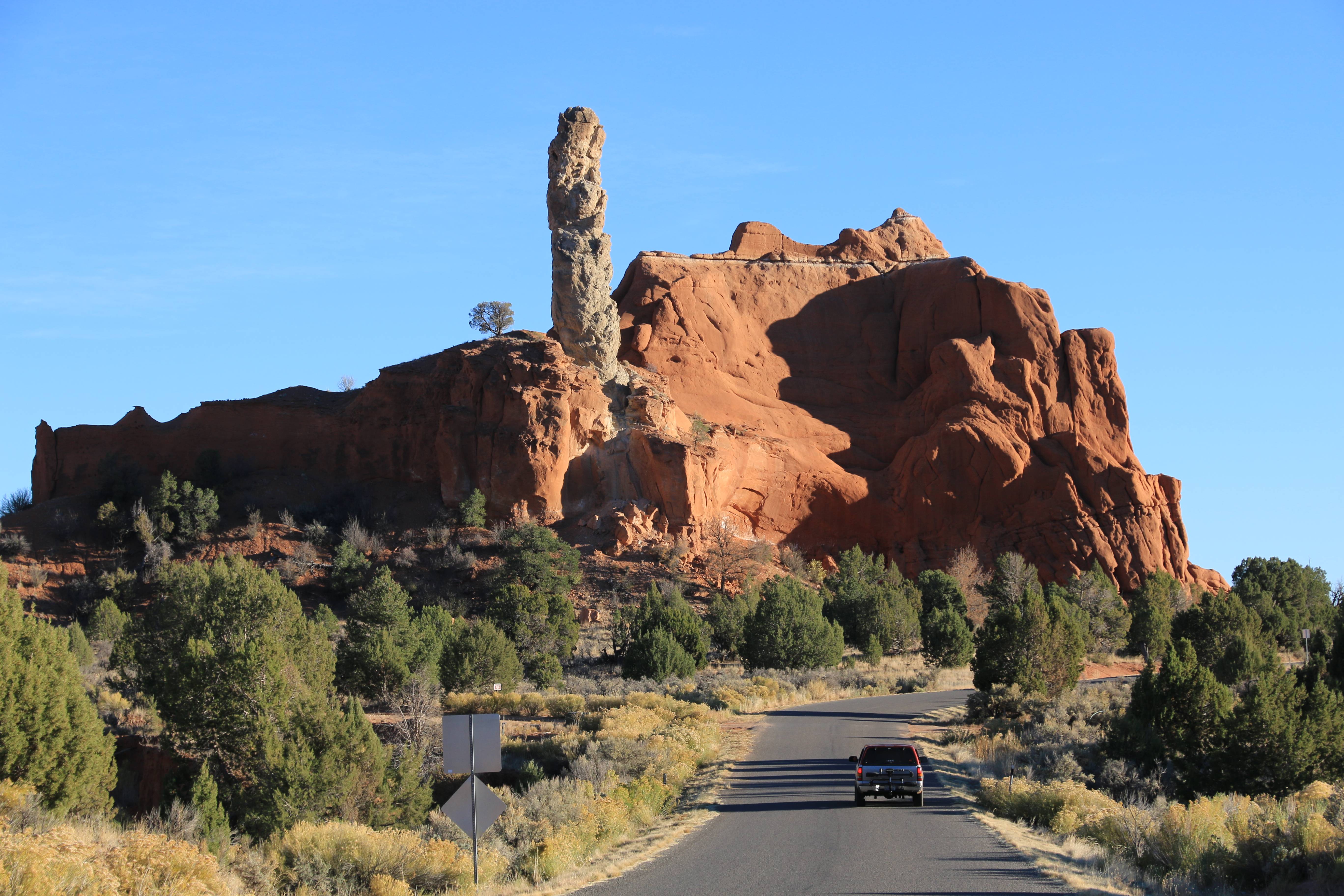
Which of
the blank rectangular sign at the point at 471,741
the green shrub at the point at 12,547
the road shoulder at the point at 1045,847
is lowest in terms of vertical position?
the road shoulder at the point at 1045,847

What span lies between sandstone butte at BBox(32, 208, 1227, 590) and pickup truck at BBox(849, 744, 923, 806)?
135 ft

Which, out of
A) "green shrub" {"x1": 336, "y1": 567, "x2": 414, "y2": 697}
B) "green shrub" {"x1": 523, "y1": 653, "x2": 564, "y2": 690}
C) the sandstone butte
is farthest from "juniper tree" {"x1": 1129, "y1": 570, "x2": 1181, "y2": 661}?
"green shrub" {"x1": 336, "y1": 567, "x2": 414, "y2": 697}

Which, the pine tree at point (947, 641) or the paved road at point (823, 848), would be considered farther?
the pine tree at point (947, 641)

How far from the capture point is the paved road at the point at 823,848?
47.5 feet

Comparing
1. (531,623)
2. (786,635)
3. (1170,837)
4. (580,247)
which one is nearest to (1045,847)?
(1170,837)

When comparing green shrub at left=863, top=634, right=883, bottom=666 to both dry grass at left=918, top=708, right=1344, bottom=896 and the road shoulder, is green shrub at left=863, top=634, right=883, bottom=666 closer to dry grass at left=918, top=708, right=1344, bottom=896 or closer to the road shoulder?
the road shoulder

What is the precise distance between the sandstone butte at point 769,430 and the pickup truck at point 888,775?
41.1 meters

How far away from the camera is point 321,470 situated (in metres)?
71.9

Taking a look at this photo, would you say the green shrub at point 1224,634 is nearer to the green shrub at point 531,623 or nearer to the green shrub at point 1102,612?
the green shrub at point 1102,612

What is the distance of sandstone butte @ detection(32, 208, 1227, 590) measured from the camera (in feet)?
212

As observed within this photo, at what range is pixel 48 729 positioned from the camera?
21.7 metres

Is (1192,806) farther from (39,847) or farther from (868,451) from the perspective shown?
(868,451)

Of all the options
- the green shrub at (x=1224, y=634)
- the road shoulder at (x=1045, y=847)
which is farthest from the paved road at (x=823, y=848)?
the green shrub at (x=1224, y=634)

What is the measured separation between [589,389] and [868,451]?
20.6 meters
